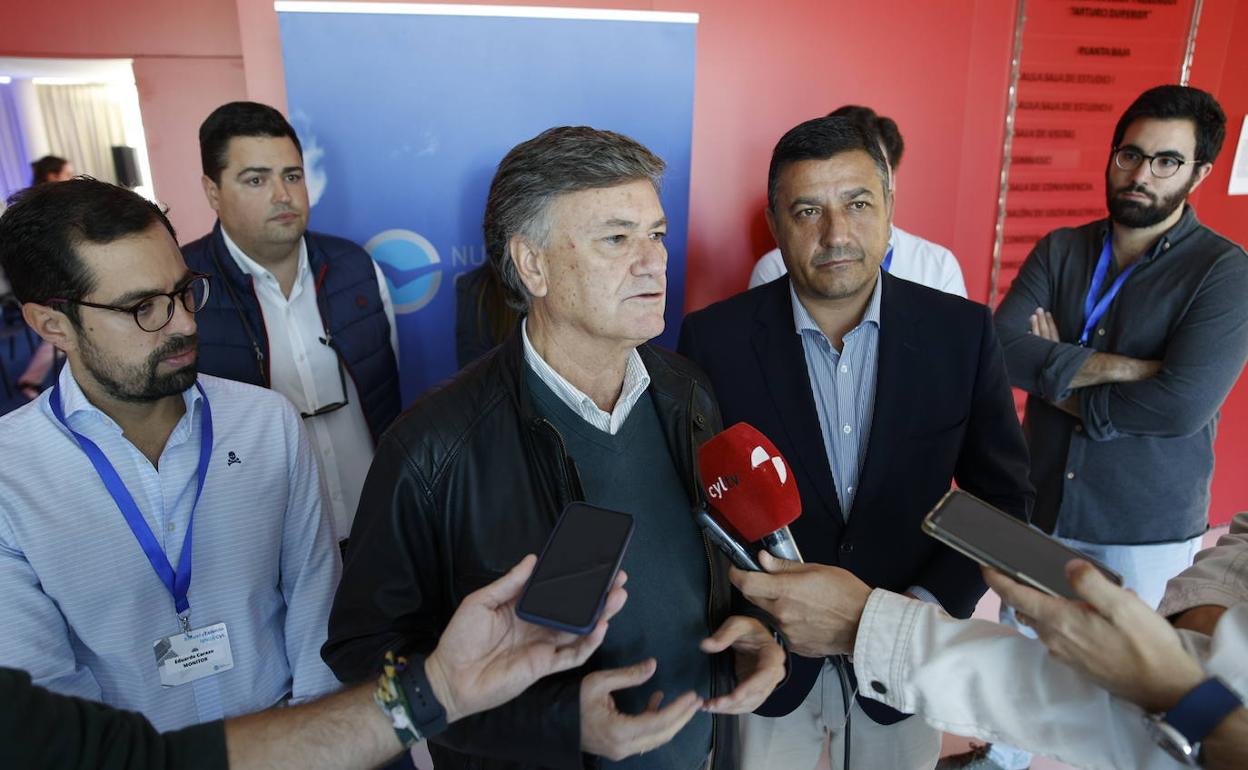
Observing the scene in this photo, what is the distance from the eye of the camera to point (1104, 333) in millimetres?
2562

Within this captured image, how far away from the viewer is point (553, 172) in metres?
1.51

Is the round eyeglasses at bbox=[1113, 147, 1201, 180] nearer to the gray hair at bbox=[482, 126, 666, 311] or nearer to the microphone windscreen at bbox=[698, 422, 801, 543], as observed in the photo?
the gray hair at bbox=[482, 126, 666, 311]

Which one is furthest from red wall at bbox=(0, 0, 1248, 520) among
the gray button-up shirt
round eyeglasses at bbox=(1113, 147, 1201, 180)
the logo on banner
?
round eyeglasses at bbox=(1113, 147, 1201, 180)

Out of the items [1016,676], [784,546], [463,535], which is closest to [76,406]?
[463,535]

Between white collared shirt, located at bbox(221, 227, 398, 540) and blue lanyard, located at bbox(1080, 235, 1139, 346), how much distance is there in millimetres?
2603

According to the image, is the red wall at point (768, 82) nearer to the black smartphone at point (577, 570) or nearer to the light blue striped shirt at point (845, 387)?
A: the light blue striped shirt at point (845, 387)

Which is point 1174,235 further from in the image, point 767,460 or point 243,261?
point 243,261

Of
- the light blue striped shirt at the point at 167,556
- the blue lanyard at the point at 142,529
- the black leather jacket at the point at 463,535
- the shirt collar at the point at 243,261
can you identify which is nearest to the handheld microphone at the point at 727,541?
the black leather jacket at the point at 463,535

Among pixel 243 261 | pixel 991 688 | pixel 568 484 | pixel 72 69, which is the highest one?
pixel 72 69

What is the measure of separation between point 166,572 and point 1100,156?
14.7 feet

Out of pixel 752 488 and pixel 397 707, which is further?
pixel 752 488

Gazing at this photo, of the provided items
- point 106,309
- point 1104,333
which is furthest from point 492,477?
point 1104,333

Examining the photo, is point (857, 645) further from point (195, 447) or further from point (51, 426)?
point (51, 426)

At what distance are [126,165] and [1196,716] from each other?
16.2 feet
